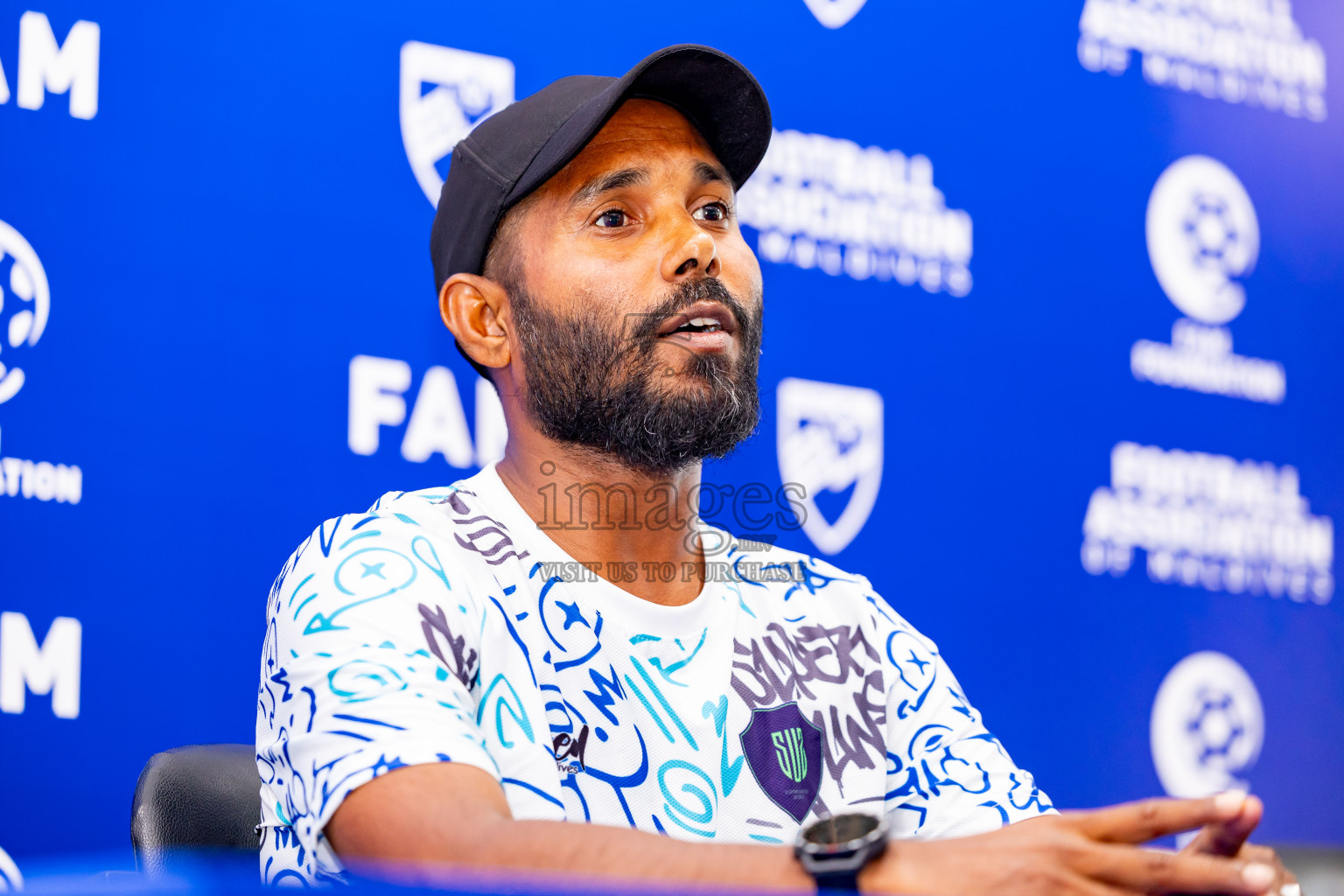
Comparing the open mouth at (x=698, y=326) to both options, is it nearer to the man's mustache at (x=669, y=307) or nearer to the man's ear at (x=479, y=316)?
the man's mustache at (x=669, y=307)

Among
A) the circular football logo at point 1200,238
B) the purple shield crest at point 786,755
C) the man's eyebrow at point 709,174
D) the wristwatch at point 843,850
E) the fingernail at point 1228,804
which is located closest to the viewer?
the wristwatch at point 843,850

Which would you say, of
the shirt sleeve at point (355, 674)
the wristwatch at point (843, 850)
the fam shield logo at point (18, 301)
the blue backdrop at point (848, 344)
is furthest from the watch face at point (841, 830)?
the fam shield logo at point (18, 301)

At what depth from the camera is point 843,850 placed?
0.74 m

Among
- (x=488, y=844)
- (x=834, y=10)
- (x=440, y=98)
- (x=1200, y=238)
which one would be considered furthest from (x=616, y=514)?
(x=1200, y=238)

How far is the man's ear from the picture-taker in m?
1.51

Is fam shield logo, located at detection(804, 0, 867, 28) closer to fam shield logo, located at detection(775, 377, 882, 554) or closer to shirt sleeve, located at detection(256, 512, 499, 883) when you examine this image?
fam shield logo, located at detection(775, 377, 882, 554)

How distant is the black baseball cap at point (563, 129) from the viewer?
1.39m

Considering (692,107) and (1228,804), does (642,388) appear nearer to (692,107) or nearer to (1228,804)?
(692,107)

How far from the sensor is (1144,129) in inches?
100

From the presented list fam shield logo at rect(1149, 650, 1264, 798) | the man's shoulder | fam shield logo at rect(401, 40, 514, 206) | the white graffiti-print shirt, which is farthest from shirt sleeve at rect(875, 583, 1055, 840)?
fam shield logo at rect(1149, 650, 1264, 798)

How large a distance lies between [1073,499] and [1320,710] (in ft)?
2.28

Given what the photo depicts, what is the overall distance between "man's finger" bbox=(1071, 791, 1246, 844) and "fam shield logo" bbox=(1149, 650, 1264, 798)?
1613mm

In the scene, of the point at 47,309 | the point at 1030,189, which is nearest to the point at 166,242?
the point at 47,309

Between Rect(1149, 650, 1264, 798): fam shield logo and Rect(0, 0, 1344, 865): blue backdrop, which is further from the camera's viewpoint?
Rect(1149, 650, 1264, 798): fam shield logo
